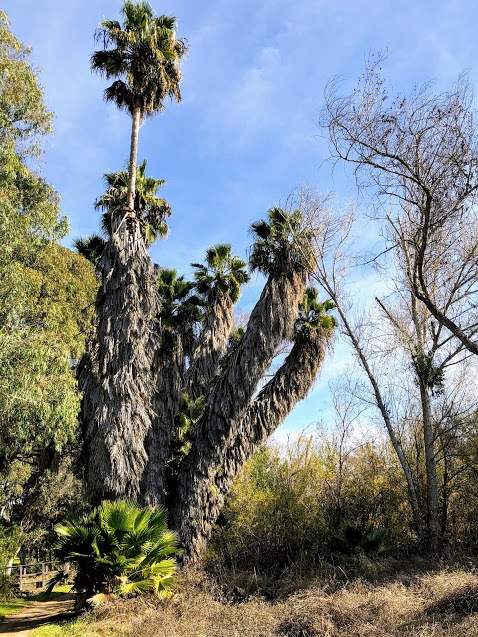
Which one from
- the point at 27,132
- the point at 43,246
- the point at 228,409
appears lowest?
the point at 228,409

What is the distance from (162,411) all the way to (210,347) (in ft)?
9.25

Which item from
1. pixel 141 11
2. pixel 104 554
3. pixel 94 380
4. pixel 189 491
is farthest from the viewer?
pixel 141 11

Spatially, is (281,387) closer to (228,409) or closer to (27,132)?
(228,409)

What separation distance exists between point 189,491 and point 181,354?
13.6 ft

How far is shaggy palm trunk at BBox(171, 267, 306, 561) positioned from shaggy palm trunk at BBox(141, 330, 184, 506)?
0.79 meters

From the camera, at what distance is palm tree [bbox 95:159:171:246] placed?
52.3ft

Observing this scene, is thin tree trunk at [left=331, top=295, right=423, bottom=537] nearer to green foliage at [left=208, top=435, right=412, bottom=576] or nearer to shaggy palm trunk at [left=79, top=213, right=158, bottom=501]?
green foliage at [left=208, top=435, right=412, bottom=576]

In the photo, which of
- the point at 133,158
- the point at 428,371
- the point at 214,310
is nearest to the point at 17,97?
the point at 133,158

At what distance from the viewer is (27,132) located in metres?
13.4

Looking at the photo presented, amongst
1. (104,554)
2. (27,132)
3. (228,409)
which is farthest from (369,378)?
(27,132)

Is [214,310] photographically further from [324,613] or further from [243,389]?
[324,613]

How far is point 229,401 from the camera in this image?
1427 cm

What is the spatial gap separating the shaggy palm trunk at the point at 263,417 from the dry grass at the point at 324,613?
11.9 ft

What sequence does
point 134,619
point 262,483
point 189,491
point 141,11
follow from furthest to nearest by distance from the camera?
point 262,483, point 141,11, point 189,491, point 134,619
